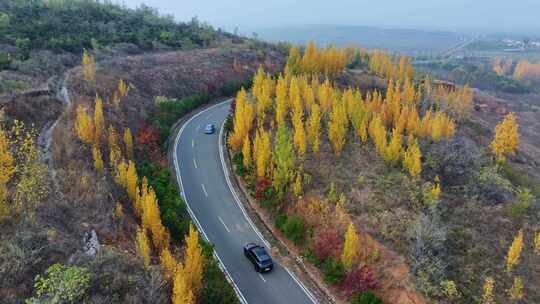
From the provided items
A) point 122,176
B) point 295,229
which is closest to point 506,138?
point 295,229

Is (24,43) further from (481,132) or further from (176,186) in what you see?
(481,132)

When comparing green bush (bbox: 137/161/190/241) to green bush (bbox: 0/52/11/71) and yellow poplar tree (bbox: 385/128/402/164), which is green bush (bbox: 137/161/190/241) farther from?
green bush (bbox: 0/52/11/71)

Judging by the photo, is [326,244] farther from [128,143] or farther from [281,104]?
[128,143]

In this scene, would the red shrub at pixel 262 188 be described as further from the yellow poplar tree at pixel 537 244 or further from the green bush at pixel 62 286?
the yellow poplar tree at pixel 537 244

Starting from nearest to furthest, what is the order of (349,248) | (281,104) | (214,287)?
(214,287) < (349,248) < (281,104)

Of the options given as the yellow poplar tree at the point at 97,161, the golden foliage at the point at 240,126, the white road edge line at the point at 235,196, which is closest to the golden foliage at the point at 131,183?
the yellow poplar tree at the point at 97,161

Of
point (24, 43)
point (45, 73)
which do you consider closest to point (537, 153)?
point (45, 73)
